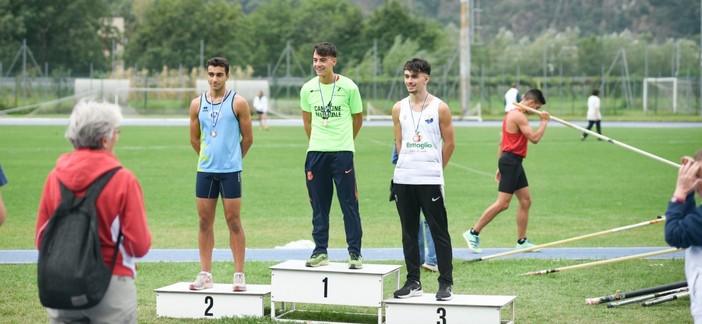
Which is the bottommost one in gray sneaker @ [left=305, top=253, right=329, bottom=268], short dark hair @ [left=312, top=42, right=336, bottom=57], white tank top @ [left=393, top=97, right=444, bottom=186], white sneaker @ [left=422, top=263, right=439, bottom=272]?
white sneaker @ [left=422, top=263, right=439, bottom=272]

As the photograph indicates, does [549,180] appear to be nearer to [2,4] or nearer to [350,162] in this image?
[350,162]

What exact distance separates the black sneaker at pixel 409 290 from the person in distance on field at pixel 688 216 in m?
3.04

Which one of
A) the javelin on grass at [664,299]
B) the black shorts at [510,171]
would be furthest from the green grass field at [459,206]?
the black shorts at [510,171]

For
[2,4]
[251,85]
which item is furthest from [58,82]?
[2,4]

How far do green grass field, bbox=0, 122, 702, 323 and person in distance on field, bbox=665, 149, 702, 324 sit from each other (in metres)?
2.78

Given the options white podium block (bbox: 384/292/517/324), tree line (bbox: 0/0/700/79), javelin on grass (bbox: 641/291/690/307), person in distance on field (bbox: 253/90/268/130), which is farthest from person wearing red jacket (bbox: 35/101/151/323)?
tree line (bbox: 0/0/700/79)

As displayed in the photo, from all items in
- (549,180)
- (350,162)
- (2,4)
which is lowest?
(549,180)

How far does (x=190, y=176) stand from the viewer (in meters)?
25.1

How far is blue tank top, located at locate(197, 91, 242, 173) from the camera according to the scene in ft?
31.1

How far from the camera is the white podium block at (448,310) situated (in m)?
8.69

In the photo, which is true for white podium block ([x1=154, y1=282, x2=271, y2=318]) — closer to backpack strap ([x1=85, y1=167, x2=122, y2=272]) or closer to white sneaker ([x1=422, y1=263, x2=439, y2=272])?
white sneaker ([x1=422, y1=263, x2=439, y2=272])

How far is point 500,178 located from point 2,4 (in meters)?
83.0

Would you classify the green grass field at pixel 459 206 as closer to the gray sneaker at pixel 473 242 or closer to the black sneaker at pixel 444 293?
the gray sneaker at pixel 473 242

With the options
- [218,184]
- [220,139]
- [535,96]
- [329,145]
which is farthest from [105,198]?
[535,96]
